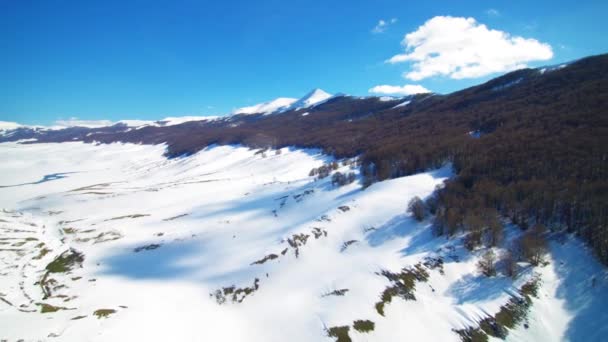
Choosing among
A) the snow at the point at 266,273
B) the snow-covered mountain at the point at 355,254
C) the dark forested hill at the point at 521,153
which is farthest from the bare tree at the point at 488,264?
the dark forested hill at the point at 521,153

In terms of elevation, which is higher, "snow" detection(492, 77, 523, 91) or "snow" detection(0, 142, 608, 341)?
"snow" detection(492, 77, 523, 91)

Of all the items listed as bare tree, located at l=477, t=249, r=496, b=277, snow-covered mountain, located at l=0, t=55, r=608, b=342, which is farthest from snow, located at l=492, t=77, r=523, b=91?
bare tree, located at l=477, t=249, r=496, b=277

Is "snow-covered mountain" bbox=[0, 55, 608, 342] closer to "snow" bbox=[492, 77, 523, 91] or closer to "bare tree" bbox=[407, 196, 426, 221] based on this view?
"bare tree" bbox=[407, 196, 426, 221]

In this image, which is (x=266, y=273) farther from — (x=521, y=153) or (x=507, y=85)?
(x=507, y=85)

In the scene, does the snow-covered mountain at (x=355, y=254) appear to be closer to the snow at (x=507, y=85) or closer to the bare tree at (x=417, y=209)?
the bare tree at (x=417, y=209)

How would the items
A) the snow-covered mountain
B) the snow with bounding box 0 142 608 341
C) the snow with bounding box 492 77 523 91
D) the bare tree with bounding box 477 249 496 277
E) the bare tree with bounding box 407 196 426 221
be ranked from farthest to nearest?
1. the snow with bounding box 492 77 523 91
2. the bare tree with bounding box 407 196 426 221
3. the bare tree with bounding box 477 249 496 277
4. the snow-covered mountain
5. the snow with bounding box 0 142 608 341

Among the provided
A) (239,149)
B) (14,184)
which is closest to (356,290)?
(239,149)

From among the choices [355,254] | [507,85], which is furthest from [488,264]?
[507,85]

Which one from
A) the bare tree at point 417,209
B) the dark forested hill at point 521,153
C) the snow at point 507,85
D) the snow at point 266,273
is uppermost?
the snow at point 507,85

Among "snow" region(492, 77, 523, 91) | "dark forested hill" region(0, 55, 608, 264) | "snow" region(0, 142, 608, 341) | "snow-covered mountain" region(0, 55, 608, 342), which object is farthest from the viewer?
"snow" region(492, 77, 523, 91)
